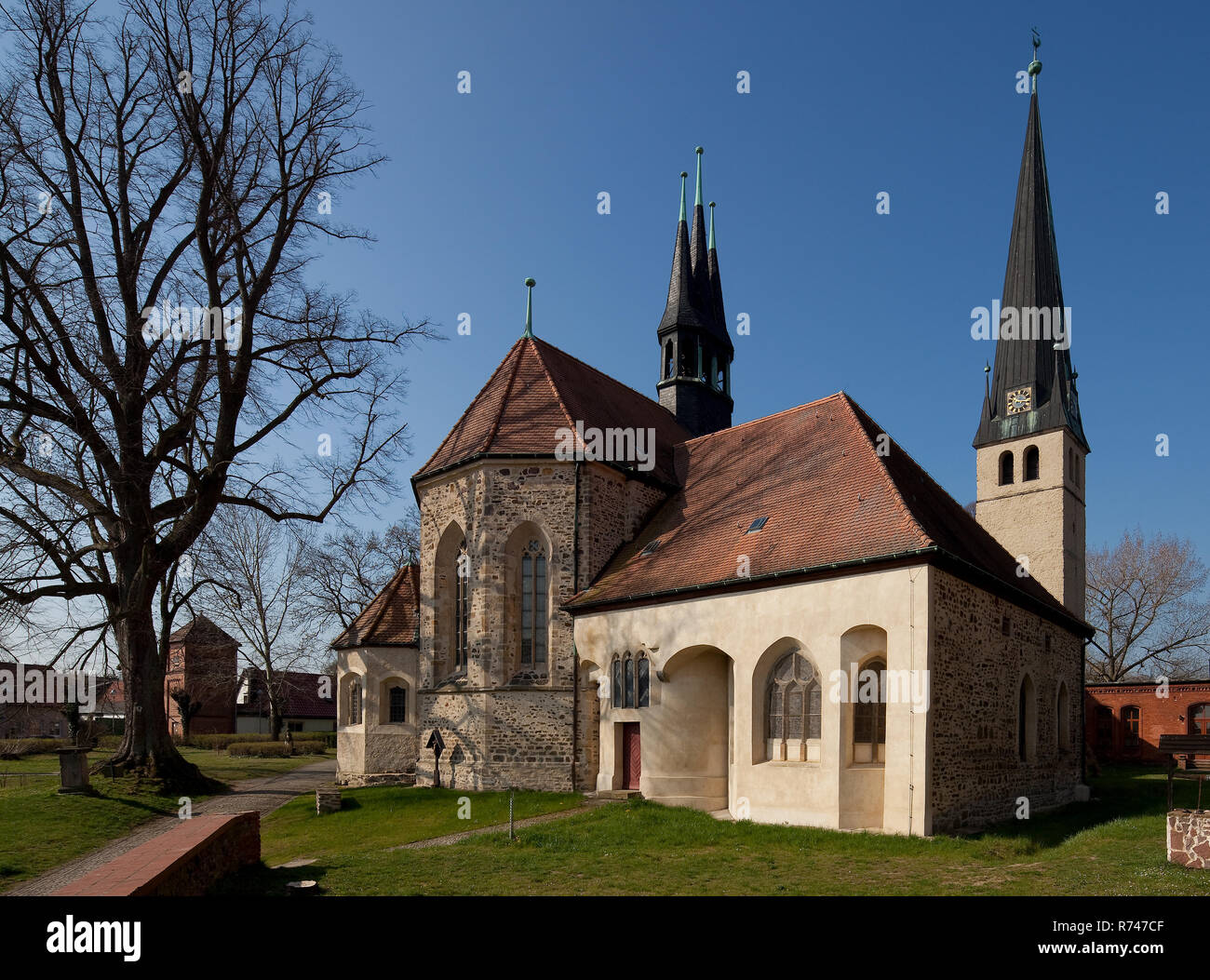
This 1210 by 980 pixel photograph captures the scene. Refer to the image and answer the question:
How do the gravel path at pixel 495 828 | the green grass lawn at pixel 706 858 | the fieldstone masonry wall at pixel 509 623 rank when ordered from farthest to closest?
the fieldstone masonry wall at pixel 509 623, the gravel path at pixel 495 828, the green grass lawn at pixel 706 858

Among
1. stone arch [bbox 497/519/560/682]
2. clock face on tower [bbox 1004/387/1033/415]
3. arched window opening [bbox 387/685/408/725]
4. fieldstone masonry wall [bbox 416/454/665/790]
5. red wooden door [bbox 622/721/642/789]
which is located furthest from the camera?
clock face on tower [bbox 1004/387/1033/415]

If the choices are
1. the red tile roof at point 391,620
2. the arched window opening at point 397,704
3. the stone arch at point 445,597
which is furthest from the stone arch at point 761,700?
the arched window opening at point 397,704

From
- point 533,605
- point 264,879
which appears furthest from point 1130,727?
point 264,879

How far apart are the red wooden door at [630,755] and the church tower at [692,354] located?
13.3 metres

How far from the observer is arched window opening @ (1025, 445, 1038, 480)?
124ft

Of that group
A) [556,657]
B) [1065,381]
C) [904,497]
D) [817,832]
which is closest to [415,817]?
[556,657]

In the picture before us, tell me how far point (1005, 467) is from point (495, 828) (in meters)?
32.0

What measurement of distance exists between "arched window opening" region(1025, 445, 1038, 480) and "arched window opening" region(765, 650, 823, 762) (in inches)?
1055

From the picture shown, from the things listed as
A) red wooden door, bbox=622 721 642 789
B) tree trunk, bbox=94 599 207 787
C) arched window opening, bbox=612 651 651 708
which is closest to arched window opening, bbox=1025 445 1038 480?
arched window opening, bbox=612 651 651 708

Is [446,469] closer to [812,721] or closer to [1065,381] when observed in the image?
[812,721]

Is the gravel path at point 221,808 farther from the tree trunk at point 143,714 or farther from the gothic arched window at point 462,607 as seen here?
the gothic arched window at point 462,607

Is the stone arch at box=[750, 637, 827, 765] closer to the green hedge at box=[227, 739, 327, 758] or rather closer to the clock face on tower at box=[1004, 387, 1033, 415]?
the green hedge at box=[227, 739, 327, 758]

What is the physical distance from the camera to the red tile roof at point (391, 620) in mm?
23922
